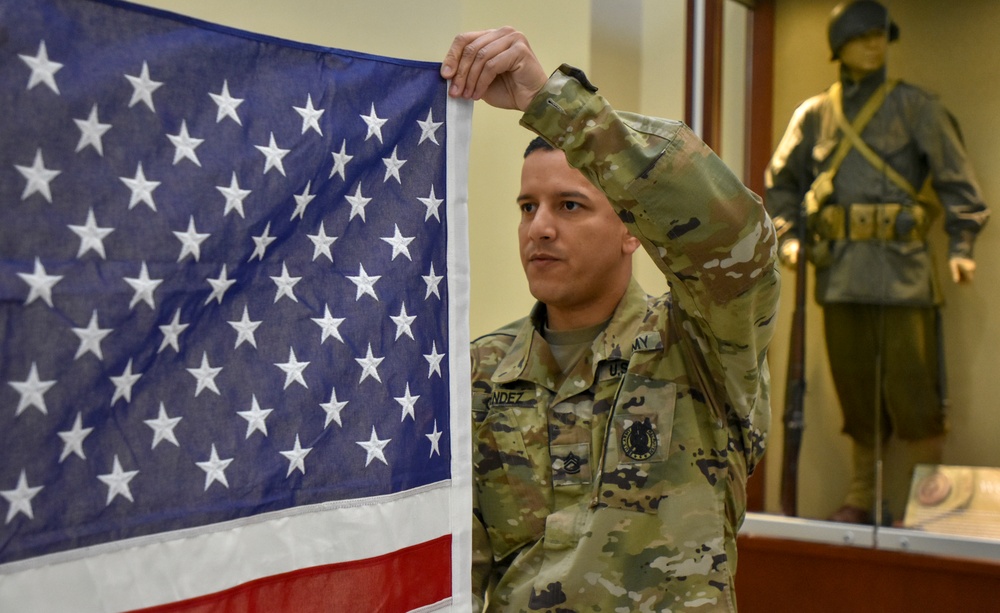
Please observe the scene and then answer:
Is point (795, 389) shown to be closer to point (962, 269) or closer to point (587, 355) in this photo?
point (962, 269)

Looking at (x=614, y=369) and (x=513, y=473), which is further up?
(x=614, y=369)

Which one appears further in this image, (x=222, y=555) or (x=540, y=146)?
(x=540, y=146)

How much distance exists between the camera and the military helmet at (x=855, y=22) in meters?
3.08

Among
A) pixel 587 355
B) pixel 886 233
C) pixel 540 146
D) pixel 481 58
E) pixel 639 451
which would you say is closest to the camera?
pixel 481 58

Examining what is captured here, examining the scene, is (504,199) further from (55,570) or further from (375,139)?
(55,570)

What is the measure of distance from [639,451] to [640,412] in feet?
0.22

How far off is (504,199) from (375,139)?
1637mm

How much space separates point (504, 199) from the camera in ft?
9.82

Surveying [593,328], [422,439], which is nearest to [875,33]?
[593,328]

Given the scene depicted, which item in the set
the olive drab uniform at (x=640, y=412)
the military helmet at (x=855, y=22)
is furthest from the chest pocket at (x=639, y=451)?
the military helmet at (x=855, y=22)

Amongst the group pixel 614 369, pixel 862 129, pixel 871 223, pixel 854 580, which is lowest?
pixel 854 580

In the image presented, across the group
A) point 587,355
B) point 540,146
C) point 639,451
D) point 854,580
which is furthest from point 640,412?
point 854,580

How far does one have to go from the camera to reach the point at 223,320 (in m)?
1.19

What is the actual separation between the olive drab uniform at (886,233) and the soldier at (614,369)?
1.54 meters
